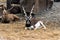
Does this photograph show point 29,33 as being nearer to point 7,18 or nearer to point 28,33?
point 28,33

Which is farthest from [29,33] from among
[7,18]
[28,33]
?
[7,18]

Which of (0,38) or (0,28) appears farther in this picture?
(0,28)

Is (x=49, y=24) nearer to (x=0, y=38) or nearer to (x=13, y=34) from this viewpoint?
(x=13, y=34)

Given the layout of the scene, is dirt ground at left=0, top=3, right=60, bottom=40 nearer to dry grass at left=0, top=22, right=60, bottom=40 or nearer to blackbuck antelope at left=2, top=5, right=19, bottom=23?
dry grass at left=0, top=22, right=60, bottom=40

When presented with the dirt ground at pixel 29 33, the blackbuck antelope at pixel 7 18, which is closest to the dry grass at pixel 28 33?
the dirt ground at pixel 29 33

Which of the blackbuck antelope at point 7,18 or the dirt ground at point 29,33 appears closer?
the dirt ground at point 29,33

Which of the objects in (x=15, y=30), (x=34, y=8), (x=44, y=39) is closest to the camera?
(x=44, y=39)

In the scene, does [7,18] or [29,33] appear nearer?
[29,33]

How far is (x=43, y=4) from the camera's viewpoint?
10.7 meters

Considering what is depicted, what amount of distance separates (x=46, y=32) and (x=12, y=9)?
3979mm

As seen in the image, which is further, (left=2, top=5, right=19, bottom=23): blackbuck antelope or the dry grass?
(left=2, top=5, right=19, bottom=23): blackbuck antelope

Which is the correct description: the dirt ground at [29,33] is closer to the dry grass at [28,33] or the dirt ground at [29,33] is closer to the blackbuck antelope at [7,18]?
the dry grass at [28,33]

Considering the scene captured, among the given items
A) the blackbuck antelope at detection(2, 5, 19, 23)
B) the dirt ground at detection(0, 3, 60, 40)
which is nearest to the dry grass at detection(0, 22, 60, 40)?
the dirt ground at detection(0, 3, 60, 40)

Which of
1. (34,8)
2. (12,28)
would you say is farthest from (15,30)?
(34,8)
